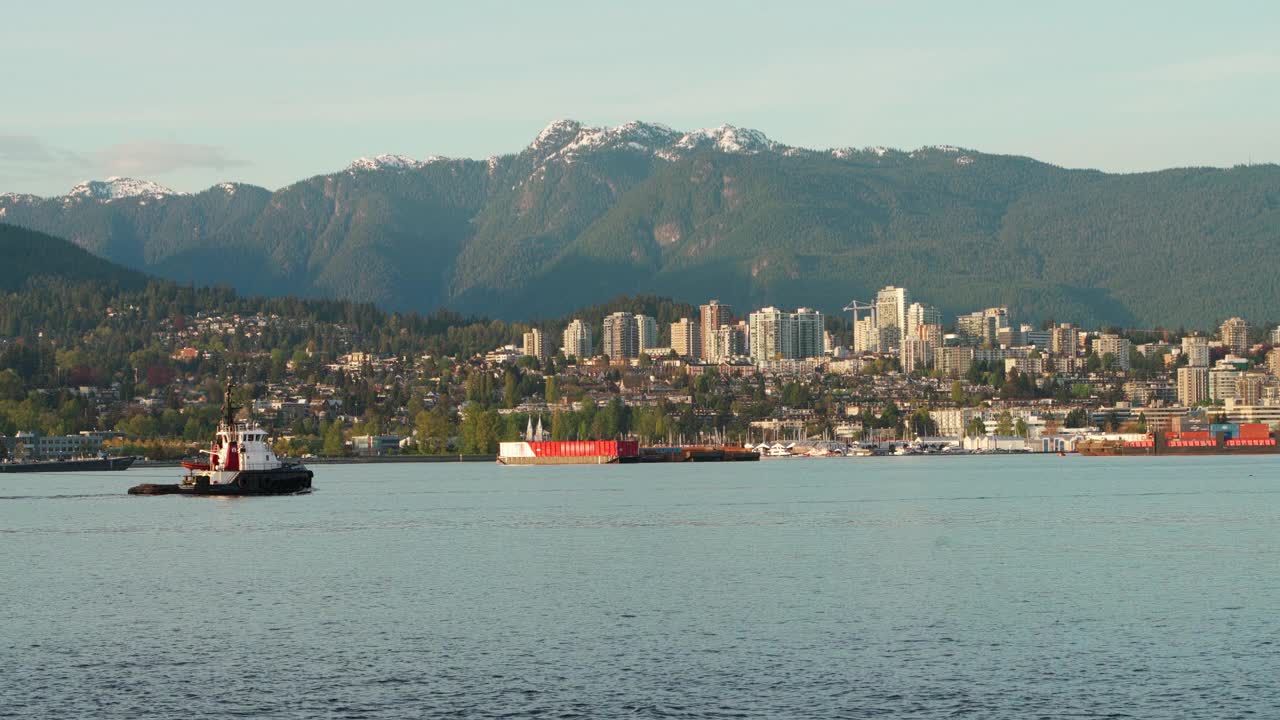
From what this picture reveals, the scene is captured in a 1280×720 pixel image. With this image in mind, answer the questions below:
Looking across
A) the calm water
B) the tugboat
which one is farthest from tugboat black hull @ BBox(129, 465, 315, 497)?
the calm water

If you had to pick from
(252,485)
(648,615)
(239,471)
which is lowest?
(648,615)

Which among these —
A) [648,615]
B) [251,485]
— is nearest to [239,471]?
[251,485]

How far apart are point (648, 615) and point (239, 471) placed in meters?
71.3

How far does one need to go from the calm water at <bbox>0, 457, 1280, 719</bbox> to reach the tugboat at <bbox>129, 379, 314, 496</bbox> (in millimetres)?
23050

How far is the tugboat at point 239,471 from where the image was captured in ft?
374

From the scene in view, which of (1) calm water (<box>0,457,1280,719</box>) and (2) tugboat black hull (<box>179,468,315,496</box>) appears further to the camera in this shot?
(2) tugboat black hull (<box>179,468,315,496</box>)

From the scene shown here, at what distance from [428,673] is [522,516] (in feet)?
173

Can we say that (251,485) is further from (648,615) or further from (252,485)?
(648,615)

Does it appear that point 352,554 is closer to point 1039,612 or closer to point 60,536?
point 60,536

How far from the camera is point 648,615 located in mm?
48062

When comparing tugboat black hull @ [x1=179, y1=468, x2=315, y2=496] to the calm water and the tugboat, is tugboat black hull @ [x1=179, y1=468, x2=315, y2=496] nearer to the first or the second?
the tugboat

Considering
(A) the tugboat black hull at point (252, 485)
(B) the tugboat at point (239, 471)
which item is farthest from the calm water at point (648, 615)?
(B) the tugboat at point (239, 471)

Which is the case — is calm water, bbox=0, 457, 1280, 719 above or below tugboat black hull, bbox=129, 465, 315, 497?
below

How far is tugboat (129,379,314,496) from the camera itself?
11406 cm
